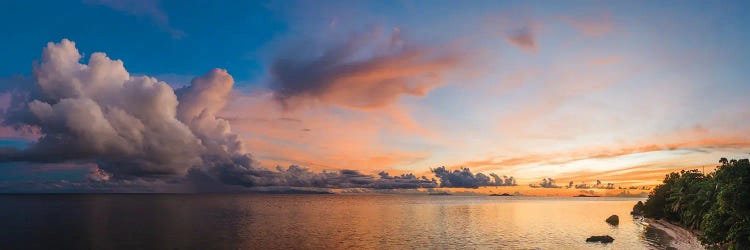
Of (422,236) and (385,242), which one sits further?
(422,236)

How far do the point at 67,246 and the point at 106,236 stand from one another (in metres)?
15.8

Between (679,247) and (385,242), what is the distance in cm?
5868

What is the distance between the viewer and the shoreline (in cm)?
8824

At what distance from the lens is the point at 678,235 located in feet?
349

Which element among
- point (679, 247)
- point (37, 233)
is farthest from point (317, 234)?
point (679, 247)

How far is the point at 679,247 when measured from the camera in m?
86.9

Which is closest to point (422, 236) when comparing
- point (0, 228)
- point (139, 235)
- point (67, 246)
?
point (139, 235)

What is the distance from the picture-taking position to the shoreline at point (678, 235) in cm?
8824

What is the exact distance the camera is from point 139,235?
336 ft

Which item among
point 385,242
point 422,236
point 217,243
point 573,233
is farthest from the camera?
point 573,233

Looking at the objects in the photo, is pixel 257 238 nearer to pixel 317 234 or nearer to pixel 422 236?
pixel 317 234

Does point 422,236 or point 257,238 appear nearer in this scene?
point 257,238

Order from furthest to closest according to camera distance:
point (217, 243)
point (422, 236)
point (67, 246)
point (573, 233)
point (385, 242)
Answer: point (573, 233), point (422, 236), point (385, 242), point (217, 243), point (67, 246)

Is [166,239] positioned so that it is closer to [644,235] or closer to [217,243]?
[217,243]
